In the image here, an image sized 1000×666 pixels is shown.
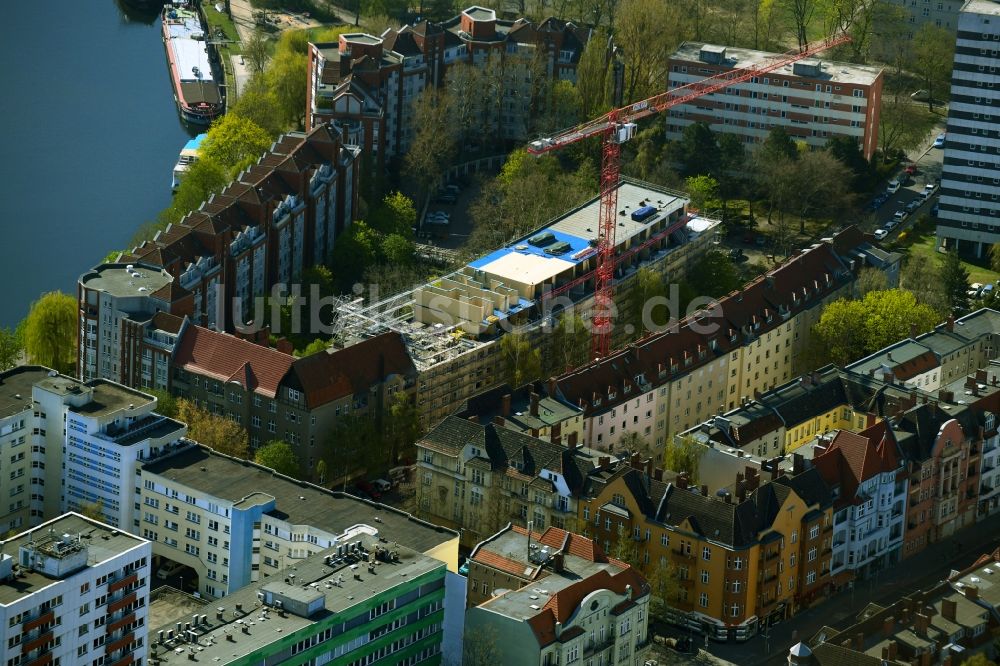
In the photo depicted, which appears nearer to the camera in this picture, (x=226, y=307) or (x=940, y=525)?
(x=940, y=525)

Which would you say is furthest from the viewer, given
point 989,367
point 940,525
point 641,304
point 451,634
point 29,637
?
point 641,304

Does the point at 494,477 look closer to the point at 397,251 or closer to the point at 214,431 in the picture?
the point at 214,431

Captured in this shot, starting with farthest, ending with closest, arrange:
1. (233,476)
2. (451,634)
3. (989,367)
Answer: (989,367), (233,476), (451,634)

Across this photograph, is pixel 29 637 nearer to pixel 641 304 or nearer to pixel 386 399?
pixel 386 399

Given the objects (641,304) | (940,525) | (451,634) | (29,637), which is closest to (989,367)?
(940,525)

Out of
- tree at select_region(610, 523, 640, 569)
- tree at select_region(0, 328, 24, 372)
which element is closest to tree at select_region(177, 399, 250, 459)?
tree at select_region(0, 328, 24, 372)

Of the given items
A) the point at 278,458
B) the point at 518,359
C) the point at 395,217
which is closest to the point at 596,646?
the point at 278,458
